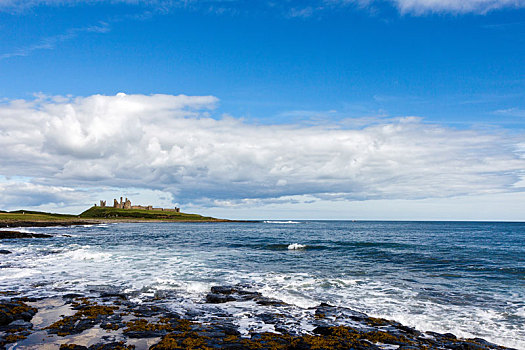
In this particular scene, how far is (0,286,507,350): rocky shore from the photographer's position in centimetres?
1245

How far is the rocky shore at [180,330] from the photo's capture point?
12445mm

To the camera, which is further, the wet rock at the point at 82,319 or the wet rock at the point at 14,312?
the wet rock at the point at 14,312

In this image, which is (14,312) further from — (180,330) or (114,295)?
(180,330)

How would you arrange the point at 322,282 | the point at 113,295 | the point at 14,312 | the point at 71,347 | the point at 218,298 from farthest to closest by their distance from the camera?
the point at 322,282
the point at 113,295
the point at 218,298
the point at 14,312
the point at 71,347

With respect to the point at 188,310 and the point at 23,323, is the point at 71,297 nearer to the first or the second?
the point at 23,323

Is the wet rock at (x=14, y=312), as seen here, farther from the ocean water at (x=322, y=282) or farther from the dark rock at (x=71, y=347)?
the dark rock at (x=71, y=347)

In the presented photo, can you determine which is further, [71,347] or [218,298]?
[218,298]

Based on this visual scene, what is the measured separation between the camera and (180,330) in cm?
1390

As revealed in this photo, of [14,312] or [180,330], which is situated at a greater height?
[14,312]

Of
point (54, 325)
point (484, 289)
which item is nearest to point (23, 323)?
point (54, 325)

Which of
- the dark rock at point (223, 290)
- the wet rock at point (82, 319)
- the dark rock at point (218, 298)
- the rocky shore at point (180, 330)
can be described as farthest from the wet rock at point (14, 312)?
the dark rock at point (223, 290)

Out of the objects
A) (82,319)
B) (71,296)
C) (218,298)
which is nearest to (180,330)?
(82,319)

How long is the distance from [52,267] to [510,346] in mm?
33686

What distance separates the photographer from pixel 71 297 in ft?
63.2
